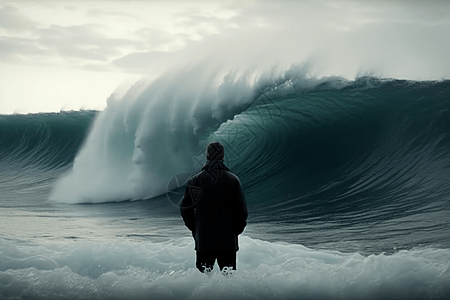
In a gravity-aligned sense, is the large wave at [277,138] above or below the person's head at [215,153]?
above

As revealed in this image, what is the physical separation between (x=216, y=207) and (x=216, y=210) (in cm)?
2

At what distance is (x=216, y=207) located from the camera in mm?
3211

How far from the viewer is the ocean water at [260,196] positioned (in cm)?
374

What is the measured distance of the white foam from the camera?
3.55 metres

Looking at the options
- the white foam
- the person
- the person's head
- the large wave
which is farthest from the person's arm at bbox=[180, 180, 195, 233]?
the large wave

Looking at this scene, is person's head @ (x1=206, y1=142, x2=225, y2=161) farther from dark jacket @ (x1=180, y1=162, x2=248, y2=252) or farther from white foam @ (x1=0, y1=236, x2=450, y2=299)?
white foam @ (x1=0, y1=236, x2=450, y2=299)

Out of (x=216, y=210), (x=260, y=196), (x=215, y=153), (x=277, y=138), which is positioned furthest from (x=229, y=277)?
(x=277, y=138)

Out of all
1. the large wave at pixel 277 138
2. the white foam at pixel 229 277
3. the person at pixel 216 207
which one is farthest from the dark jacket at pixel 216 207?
the large wave at pixel 277 138

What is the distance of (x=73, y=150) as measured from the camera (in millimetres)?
19516

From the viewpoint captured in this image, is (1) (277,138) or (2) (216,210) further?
(1) (277,138)

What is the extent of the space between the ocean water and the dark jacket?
354mm

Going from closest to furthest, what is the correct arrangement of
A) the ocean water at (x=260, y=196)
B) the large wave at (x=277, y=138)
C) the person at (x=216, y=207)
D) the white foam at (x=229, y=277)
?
1. the person at (x=216, y=207)
2. the white foam at (x=229, y=277)
3. the ocean water at (x=260, y=196)
4. the large wave at (x=277, y=138)

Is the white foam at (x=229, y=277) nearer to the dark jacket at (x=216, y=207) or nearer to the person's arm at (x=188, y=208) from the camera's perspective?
the dark jacket at (x=216, y=207)

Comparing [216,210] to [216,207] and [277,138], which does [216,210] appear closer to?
[216,207]
